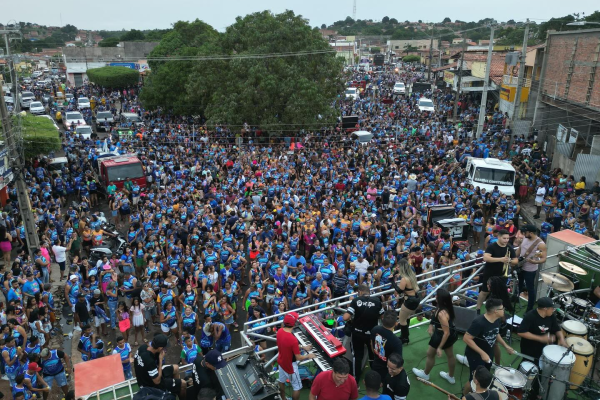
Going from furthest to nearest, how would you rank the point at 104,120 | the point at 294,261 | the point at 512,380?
the point at 104,120 < the point at 294,261 < the point at 512,380

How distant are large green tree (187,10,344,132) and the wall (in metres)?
12.5

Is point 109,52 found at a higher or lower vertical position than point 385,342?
higher

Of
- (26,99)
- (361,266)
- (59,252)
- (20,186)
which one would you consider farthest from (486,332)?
(26,99)

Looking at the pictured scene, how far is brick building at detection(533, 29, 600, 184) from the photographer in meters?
21.8

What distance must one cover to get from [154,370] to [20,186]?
10.6 meters

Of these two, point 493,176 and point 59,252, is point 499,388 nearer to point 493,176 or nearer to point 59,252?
point 59,252

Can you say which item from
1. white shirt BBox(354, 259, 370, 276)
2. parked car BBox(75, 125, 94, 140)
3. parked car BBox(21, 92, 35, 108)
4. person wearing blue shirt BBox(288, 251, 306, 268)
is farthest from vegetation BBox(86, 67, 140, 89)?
white shirt BBox(354, 259, 370, 276)

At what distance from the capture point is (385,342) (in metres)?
5.56

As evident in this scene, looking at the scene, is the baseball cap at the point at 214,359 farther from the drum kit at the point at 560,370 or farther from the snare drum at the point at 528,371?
the snare drum at the point at 528,371

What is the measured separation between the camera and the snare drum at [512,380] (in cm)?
544

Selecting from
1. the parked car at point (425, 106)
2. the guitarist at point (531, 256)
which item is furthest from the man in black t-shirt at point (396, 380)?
the parked car at point (425, 106)

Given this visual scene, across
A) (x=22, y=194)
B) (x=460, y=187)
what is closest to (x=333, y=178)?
(x=460, y=187)

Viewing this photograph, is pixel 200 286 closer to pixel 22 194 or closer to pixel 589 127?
pixel 22 194

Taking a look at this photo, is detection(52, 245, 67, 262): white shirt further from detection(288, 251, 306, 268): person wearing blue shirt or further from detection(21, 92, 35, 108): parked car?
detection(21, 92, 35, 108): parked car
